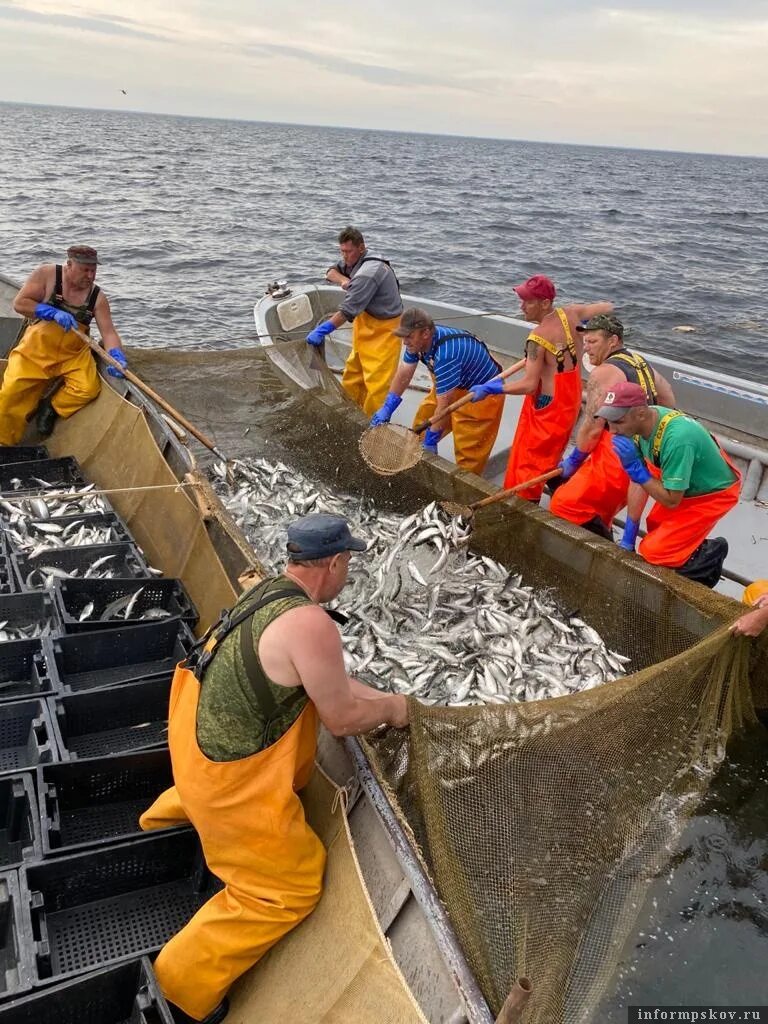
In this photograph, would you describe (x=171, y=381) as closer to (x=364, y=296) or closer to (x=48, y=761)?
(x=364, y=296)

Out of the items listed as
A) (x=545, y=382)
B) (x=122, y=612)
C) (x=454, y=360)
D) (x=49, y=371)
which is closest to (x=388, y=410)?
(x=454, y=360)

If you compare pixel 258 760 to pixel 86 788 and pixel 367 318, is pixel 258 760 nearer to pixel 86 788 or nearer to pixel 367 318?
pixel 86 788

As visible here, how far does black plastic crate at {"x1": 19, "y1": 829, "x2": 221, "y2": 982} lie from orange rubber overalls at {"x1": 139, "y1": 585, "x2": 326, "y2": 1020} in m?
0.32

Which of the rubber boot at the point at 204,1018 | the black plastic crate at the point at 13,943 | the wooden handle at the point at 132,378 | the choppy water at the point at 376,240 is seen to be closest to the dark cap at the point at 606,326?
the wooden handle at the point at 132,378

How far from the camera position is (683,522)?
571cm

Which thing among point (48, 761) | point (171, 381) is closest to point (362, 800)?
point (48, 761)

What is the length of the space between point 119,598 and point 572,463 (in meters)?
4.20

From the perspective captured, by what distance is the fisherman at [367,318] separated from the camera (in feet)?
28.7

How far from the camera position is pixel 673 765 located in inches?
184

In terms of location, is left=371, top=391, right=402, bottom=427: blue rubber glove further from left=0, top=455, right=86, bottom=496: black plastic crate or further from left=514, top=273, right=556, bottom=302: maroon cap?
left=0, top=455, right=86, bottom=496: black plastic crate

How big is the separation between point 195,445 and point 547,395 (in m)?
4.64

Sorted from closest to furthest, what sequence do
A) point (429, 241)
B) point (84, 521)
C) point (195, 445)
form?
point (84, 521), point (195, 445), point (429, 241)

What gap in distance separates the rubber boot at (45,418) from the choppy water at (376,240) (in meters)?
8.04

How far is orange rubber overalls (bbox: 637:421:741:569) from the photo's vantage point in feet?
18.4
